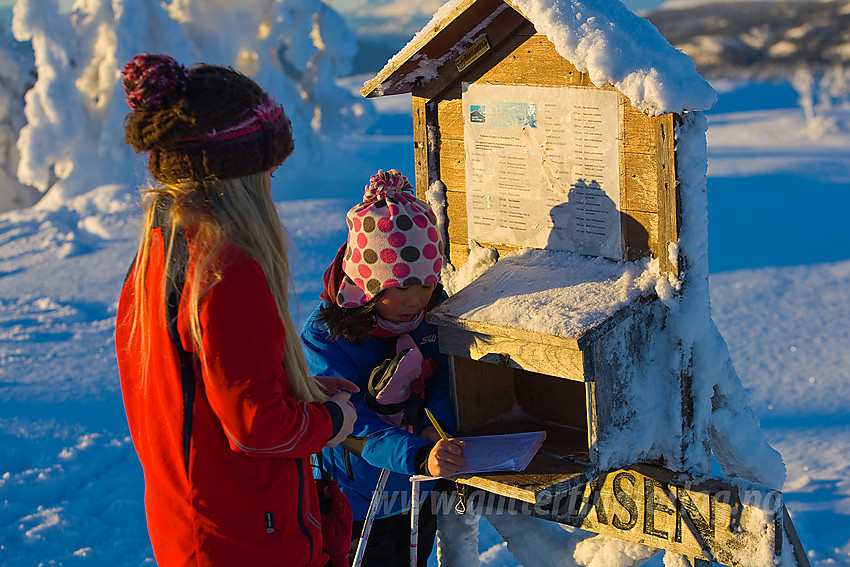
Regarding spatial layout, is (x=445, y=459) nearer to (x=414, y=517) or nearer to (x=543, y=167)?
(x=414, y=517)

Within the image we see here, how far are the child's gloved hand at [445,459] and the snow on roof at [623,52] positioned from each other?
95 cm

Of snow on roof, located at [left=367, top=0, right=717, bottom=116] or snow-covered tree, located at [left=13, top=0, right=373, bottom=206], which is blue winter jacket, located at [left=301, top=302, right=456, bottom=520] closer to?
snow on roof, located at [left=367, top=0, right=717, bottom=116]

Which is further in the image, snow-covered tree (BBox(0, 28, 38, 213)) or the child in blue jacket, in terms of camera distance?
snow-covered tree (BBox(0, 28, 38, 213))

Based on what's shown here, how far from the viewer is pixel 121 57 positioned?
11.0m

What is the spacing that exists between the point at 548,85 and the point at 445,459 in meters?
1.06

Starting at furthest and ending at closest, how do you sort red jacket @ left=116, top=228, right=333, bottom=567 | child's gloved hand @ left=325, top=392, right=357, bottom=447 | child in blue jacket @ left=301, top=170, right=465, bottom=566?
child in blue jacket @ left=301, top=170, right=465, bottom=566
child's gloved hand @ left=325, top=392, right=357, bottom=447
red jacket @ left=116, top=228, right=333, bottom=567

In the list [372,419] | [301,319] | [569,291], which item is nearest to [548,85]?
[569,291]

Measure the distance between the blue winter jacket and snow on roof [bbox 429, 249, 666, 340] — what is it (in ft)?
0.71

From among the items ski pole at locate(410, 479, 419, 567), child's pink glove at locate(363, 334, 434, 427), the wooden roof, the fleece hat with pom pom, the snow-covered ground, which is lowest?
the snow-covered ground

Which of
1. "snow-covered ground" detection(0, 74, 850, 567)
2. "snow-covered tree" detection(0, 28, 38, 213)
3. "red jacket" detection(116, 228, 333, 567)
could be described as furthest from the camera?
"snow-covered tree" detection(0, 28, 38, 213)

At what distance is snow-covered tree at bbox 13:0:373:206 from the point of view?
10953 mm

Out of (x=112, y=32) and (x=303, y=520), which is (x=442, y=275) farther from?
(x=112, y=32)

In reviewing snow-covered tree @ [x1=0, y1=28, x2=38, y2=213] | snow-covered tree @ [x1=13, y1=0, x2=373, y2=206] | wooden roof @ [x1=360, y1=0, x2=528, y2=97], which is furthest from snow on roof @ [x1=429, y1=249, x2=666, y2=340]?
snow-covered tree @ [x1=0, y1=28, x2=38, y2=213]

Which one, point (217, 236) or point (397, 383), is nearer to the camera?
point (217, 236)
